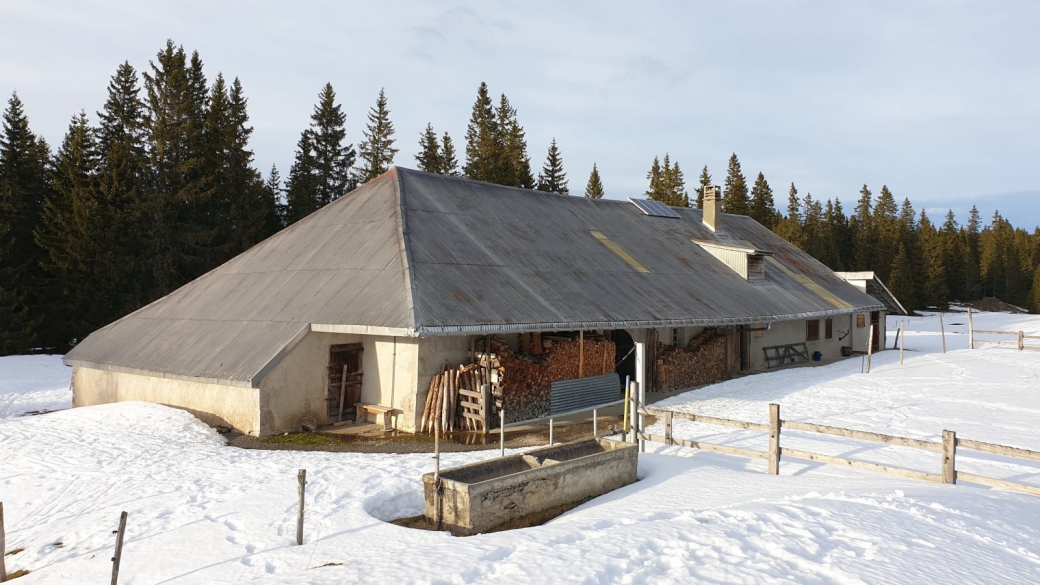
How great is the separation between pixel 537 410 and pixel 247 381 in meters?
6.73

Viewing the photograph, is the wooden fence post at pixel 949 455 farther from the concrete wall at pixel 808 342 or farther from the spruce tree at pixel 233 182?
the spruce tree at pixel 233 182

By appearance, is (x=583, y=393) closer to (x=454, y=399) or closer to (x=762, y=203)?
(x=454, y=399)

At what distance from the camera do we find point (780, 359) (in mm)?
26938

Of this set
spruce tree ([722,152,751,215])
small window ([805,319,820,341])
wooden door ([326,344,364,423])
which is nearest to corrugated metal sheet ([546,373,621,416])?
wooden door ([326,344,364,423])

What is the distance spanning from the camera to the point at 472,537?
835 cm

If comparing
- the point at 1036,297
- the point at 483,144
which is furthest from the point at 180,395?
the point at 1036,297

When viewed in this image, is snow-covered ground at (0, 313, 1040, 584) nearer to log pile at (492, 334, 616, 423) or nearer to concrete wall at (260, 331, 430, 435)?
concrete wall at (260, 331, 430, 435)

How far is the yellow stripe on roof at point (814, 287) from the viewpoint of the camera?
96.0ft

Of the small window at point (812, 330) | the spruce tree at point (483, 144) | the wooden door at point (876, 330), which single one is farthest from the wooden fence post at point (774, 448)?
the spruce tree at point (483, 144)

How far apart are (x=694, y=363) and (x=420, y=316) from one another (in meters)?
11.2

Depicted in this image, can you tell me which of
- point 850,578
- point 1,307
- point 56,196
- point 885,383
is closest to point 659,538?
point 850,578

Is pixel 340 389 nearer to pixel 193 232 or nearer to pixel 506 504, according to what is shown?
pixel 506 504

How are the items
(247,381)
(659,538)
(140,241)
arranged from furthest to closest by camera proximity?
(140,241) → (247,381) → (659,538)

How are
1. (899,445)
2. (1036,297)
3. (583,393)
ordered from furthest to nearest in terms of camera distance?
(1036,297), (583,393), (899,445)
